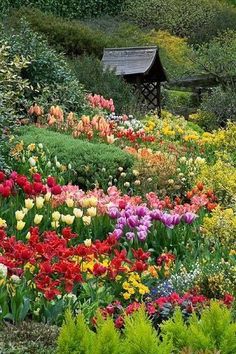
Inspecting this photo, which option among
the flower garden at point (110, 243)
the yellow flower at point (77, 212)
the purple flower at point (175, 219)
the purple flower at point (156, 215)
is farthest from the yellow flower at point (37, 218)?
the purple flower at point (175, 219)

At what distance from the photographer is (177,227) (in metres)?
7.57

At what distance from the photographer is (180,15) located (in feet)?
117

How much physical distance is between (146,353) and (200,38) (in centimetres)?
3077

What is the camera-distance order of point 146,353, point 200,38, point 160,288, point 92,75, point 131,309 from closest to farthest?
point 146,353, point 131,309, point 160,288, point 92,75, point 200,38

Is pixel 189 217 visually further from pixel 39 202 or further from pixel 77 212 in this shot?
pixel 39 202

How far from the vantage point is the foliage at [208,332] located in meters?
3.88

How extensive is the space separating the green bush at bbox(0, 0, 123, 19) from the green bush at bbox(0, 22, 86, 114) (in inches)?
640

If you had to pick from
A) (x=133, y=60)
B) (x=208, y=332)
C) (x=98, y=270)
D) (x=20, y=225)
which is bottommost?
(x=133, y=60)

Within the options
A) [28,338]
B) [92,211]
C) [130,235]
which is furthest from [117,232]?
[28,338]

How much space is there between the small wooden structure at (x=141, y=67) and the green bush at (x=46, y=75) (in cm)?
347

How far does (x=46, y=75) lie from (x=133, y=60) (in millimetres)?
4700

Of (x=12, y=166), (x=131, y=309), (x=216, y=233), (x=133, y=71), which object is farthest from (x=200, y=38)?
(x=131, y=309)

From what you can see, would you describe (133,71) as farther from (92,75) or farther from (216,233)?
(216,233)

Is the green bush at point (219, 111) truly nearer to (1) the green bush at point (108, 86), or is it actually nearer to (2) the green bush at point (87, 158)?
(1) the green bush at point (108, 86)
